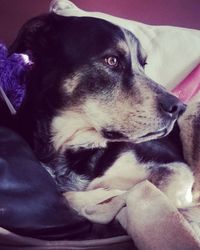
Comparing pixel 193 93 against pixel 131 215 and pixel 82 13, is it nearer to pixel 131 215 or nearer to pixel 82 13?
pixel 82 13

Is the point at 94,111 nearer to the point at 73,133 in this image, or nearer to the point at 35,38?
the point at 73,133

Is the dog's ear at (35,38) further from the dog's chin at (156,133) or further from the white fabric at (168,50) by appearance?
the white fabric at (168,50)

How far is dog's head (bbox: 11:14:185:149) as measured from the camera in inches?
50.1

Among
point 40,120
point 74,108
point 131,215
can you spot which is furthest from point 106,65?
point 131,215

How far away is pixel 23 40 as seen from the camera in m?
1.40

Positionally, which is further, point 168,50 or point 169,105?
point 168,50

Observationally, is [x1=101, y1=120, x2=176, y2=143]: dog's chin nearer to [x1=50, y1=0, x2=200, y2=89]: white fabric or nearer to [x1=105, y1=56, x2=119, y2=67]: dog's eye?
[x1=105, y1=56, x2=119, y2=67]: dog's eye

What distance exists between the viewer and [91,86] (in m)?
1.29

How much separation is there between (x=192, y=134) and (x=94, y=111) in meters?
0.43

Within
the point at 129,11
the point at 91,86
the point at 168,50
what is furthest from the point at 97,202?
the point at 129,11

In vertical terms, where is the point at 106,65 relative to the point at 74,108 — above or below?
above

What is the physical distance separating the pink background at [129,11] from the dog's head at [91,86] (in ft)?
1.75

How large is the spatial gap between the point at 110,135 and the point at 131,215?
0.35 m

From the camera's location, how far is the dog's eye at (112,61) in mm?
1316
